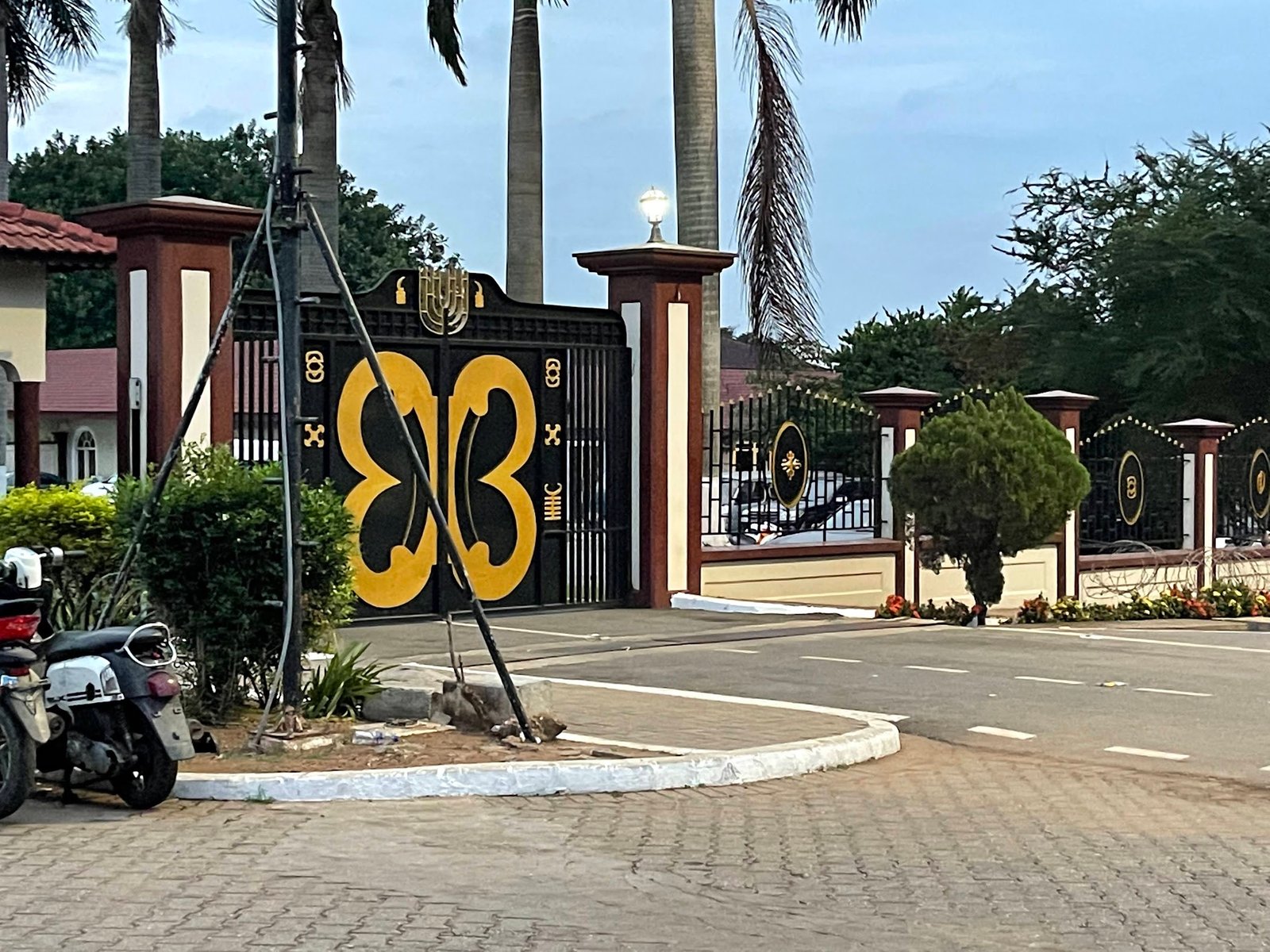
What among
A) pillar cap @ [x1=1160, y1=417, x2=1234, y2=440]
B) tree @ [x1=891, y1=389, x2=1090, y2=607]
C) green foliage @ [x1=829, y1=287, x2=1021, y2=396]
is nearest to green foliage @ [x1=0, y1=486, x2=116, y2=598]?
tree @ [x1=891, y1=389, x2=1090, y2=607]

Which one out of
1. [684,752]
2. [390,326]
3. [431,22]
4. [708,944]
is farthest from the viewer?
[431,22]

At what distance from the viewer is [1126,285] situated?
116 feet

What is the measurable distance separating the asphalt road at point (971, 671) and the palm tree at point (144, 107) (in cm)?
1667

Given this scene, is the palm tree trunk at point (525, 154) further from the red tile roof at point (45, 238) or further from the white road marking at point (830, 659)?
the white road marking at point (830, 659)

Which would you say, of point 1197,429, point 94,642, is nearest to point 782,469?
point 1197,429

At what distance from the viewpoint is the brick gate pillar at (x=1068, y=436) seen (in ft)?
75.0

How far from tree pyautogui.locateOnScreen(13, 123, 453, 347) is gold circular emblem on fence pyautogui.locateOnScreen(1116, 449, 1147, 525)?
29.4 m

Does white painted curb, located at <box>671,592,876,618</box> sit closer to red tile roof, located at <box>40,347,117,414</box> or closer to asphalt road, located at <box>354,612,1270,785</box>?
asphalt road, located at <box>354,612,1270,785</box>

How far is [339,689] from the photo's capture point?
408 inches

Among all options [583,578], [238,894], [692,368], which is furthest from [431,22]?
[238,894]

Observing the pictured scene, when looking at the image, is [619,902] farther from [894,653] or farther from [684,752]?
[894,653]

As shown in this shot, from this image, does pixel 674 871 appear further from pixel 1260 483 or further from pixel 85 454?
pixel 85 454

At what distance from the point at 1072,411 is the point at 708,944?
17.8m

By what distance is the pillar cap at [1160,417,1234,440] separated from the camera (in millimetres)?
25719
